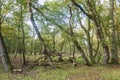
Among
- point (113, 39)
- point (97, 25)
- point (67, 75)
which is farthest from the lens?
Answer: point (113, 39)

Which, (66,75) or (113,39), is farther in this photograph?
(113,39)

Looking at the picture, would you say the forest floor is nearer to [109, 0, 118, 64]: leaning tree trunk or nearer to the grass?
the grass

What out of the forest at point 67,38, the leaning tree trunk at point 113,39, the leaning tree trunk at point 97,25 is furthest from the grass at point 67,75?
the leaning tree trunk at point 113,39

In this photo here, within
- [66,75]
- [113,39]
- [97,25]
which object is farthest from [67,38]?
[66,75]

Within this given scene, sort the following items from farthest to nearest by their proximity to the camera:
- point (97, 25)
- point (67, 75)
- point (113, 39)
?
point (113, 39), point (97, 25), point (67, 75)

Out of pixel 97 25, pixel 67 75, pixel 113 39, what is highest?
pixel 97 25

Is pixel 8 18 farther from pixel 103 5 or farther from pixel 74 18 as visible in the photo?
pixel 103 5

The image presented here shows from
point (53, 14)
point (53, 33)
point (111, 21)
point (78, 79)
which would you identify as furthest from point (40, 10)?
point (53, 33)

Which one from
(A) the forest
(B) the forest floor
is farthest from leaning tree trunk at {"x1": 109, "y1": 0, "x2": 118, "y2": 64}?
(B) the forest floor

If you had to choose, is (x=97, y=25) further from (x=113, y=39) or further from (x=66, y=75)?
(x=66, y=75)

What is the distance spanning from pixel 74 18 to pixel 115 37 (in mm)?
7744

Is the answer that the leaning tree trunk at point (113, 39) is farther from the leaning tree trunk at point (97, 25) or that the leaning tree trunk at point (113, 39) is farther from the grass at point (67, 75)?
the grass at point (67, 75)

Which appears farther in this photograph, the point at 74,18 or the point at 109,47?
the point at 74,18

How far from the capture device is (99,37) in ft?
80.7
